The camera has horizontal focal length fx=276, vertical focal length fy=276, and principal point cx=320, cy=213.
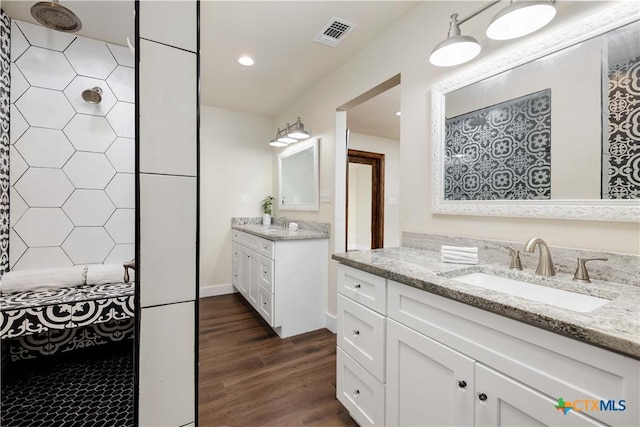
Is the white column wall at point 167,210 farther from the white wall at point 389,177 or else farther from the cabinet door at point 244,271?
the white wall at point 389,177

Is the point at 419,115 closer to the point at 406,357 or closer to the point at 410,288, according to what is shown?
the point at 410,288

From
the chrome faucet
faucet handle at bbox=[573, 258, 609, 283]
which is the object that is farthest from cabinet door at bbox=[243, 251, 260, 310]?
faucet handle at bbox=[573, 258, 609, 283]

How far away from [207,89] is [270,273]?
213 cm

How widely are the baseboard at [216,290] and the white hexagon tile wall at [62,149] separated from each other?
2929 millimetres

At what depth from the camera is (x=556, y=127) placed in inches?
46.0

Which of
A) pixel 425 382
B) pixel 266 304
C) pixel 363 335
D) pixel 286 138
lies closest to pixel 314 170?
pixel 286 138

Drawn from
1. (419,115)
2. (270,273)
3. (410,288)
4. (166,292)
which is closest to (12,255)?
(166,292)

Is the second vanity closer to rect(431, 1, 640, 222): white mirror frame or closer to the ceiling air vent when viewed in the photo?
rect(431, 1, 640, 222): white mirror frame

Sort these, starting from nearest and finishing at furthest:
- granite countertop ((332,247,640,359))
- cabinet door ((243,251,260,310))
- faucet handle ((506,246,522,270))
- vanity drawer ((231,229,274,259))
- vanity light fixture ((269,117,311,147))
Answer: granite countertop ((332,247,640,359))
faucet handle ((506,246,522,270))
vanity drawer ((231,229,274,259))
cabinet door ((243,251,260,310))
vanity light fixture ((269,117,311,147))

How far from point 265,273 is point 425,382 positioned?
178 centimetres

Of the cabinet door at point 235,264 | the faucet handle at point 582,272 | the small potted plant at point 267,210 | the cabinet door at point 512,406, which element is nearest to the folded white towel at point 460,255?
the faucet handle at point 582,272

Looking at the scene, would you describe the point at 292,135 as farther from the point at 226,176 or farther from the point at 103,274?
the point at 103,274

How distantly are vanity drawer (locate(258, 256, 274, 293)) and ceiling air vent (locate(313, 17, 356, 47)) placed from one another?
6.06 feet

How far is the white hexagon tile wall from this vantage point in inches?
25.9
